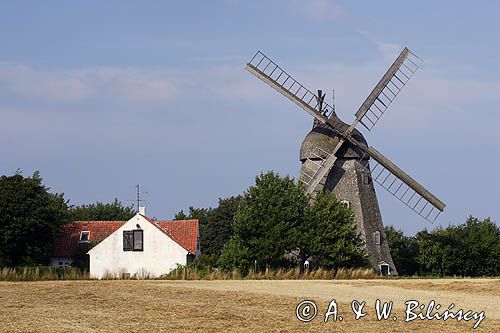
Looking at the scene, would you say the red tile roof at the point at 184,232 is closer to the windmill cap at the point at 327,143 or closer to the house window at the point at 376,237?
the windmill cap at the point at 327,143

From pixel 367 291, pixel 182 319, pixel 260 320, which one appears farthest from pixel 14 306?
pixel 367 291

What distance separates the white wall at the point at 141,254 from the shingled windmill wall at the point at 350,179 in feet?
33.8

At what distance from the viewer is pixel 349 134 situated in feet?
165

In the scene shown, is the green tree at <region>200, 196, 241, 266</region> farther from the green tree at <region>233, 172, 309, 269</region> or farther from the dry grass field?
the dry grass field

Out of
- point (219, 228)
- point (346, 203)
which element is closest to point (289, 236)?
point (346, 203)

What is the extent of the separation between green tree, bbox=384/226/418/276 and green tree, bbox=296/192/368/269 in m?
10.3

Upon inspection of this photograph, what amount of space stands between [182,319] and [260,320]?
1684 millimetres

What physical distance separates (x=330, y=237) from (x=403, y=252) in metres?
15.7

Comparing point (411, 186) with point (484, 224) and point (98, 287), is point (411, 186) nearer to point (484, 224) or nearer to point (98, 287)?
point (484, 224)

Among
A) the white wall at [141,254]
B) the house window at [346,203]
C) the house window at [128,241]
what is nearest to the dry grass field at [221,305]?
the house window at [346,203]

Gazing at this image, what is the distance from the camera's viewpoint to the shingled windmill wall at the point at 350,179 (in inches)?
1988
